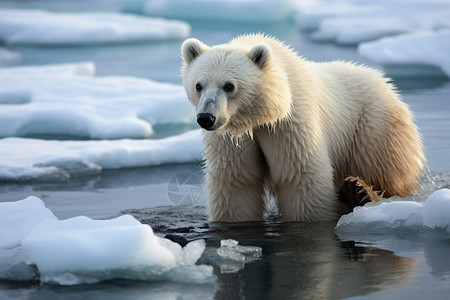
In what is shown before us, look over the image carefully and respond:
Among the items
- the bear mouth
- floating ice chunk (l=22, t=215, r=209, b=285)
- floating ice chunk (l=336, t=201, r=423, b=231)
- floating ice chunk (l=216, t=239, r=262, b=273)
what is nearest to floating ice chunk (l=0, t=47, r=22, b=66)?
the bear mouth

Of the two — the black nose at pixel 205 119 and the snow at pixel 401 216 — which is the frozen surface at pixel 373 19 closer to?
the snow at pixel 401 216

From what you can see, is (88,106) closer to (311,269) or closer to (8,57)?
(311,269)

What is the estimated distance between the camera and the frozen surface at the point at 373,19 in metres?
15.4

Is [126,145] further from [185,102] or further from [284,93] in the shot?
[284,93]

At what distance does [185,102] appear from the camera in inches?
354

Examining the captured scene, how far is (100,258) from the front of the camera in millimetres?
3721

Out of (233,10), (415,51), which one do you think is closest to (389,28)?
(415,51)

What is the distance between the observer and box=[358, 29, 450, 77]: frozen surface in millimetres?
11470

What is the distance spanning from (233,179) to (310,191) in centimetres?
51

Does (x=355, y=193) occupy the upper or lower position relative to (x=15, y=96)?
lower

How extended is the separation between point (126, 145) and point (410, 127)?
2.91 metres

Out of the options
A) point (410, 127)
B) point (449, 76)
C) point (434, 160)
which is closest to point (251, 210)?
point (410, 127)

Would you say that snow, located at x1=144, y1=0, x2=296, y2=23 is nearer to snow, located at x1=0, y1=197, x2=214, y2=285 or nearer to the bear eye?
the bear eye

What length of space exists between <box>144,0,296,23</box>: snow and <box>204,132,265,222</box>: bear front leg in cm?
1489
